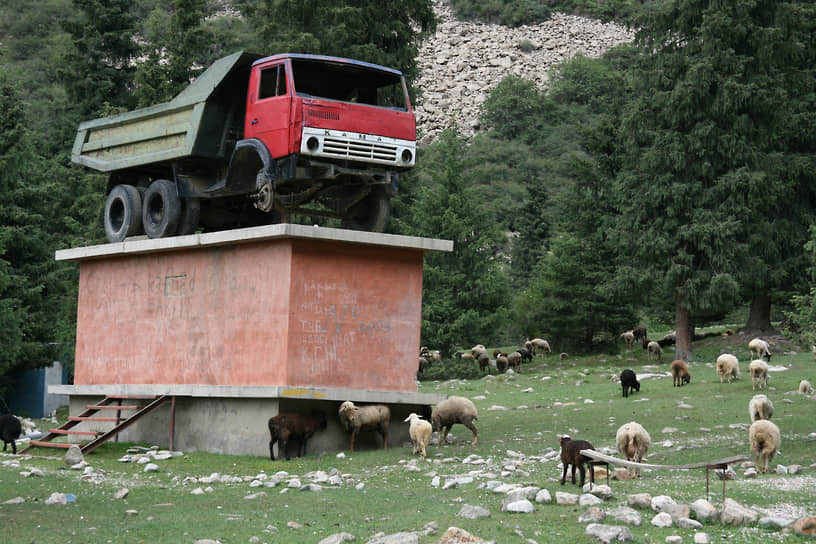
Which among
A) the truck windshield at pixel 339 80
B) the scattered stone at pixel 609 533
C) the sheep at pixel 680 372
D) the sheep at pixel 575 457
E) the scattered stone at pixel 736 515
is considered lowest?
the scattered stone at pixel 609 533

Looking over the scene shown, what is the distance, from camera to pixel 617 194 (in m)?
39.1

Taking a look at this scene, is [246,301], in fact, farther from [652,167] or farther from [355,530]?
[652,167]

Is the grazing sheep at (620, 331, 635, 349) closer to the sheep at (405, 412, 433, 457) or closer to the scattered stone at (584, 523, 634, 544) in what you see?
the sheep at (405, 412, 433, 457)

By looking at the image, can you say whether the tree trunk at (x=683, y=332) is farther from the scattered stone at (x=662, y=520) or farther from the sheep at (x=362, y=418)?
the scattered stone at (x=662, y=520)

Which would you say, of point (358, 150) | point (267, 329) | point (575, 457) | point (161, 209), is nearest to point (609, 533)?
point (575, 457)

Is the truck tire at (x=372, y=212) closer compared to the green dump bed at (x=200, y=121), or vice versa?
the green dump bed at (x=200, y=121)

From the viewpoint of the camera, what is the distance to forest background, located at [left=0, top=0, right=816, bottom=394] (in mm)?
35594

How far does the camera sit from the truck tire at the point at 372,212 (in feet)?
72.0

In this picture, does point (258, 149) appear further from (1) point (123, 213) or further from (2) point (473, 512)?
(2) point (473, 512)

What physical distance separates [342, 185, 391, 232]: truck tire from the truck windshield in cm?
202

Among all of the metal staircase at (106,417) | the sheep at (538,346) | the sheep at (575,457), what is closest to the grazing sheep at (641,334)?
the sheep at (538,346)

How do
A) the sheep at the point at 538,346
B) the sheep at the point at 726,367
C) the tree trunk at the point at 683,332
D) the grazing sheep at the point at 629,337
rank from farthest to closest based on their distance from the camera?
the sheep at the point at 538,346 < the grazing sheep at the point at 629,337 < the tree trunk at the point at 683,332 < the sheep at the point at 726,367

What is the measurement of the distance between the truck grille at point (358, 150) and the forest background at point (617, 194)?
13.1m

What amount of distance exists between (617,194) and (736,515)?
29225 millimetres
